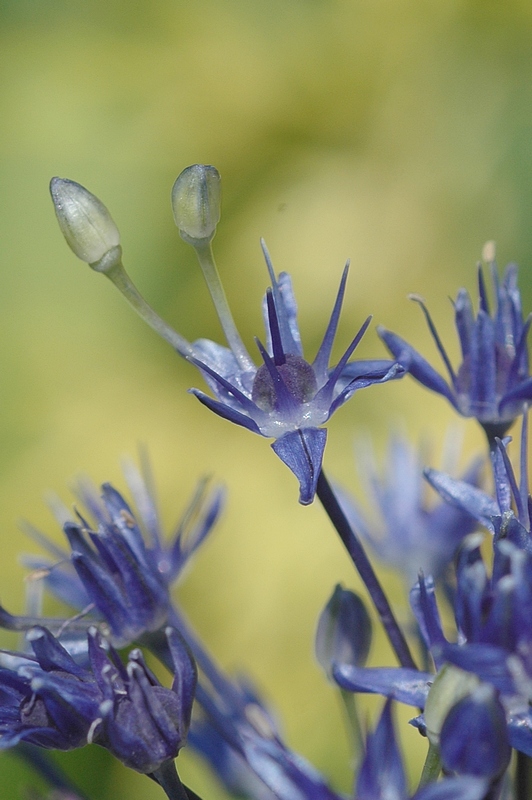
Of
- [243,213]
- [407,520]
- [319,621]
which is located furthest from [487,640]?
[243,213]

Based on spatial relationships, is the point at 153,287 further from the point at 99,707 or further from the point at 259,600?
the point at 99,707

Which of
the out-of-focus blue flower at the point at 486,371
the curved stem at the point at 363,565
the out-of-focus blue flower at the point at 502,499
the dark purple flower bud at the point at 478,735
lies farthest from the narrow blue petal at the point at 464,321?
the dark purple flower bud at the point at 478,735

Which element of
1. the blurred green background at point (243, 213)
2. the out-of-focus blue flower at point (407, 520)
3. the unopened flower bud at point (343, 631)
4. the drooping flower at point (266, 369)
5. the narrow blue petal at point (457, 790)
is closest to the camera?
the narrow blue petal at point (457, 790)

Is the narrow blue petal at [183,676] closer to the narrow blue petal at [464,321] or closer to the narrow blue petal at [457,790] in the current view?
the narrow blue petal at [457,790]

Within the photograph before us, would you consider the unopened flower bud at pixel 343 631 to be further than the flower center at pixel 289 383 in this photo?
Yes

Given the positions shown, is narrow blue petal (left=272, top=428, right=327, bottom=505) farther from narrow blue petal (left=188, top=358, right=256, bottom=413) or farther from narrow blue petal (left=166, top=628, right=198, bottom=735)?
narrow blue petal (left=166, top=628, right=198, bottom=735)

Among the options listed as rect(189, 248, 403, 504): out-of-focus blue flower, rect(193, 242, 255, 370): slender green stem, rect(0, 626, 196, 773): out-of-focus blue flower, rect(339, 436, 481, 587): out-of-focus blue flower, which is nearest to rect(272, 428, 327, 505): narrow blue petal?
rect(189, 248, 403, 504): out-of-focus blue flower
